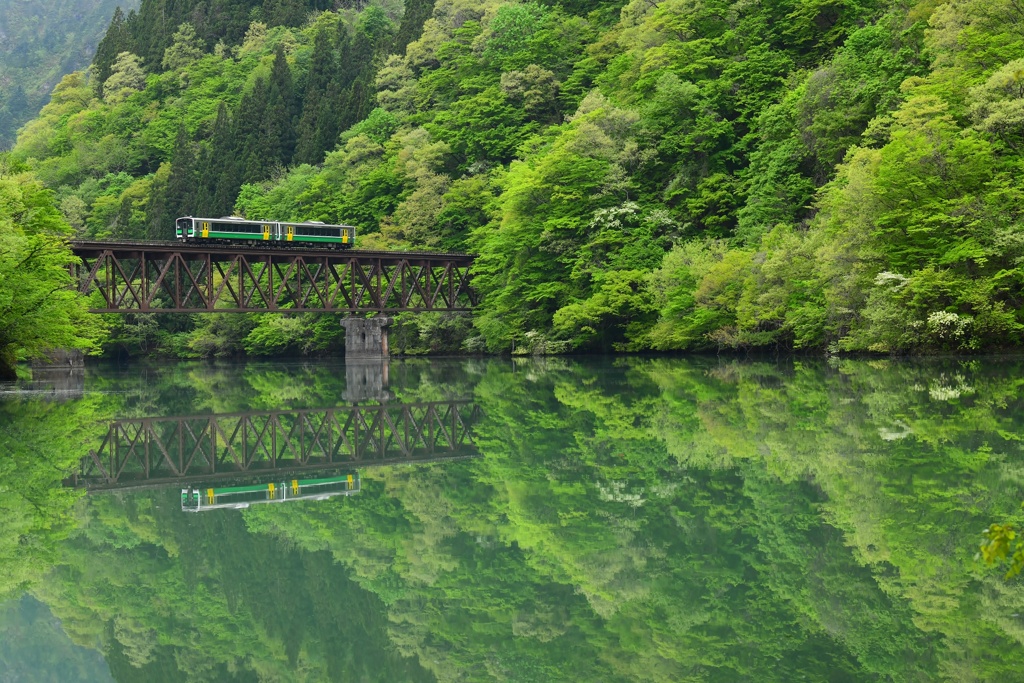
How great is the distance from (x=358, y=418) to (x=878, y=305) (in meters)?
18.5

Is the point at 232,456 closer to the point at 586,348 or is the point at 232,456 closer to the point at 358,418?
the point at 358,418

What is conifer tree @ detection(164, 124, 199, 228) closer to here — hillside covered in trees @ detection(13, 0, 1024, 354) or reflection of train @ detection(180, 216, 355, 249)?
hillside covered in trees @ detection(13, 0, 1024, 354)

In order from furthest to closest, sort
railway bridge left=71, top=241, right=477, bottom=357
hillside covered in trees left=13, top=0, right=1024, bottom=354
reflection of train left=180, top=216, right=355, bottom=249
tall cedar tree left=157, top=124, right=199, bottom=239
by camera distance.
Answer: tall cedar tree left=157, top=124, right=199, bottom=239
reflection of train left=180, top=216, right=355, bottom=249
railway bridge left=71, top=241, right=477, bottom=357
hillside covered in trees left=13, top=0, right=1024, bottom=354

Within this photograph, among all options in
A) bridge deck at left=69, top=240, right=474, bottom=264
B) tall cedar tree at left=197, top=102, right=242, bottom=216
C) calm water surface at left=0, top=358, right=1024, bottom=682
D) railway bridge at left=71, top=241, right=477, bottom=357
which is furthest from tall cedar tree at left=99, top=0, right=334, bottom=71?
calm water surface at left=0, top=358, right=1024, bottom=682

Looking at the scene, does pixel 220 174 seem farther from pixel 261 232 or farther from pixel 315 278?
pixel 261 232

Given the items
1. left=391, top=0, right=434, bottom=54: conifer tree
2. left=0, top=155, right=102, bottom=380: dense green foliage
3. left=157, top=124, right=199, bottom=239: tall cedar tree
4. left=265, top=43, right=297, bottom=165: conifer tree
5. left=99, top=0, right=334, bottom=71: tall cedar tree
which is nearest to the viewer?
left=0, top=155, right=102, bottom=380: dense green foliage

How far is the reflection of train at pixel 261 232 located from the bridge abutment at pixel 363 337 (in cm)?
440

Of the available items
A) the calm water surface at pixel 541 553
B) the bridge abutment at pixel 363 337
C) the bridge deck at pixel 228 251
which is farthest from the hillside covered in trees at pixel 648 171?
the calm water surface at pixel 541 553

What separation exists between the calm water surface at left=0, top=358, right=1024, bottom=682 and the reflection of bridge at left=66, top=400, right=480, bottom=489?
0.13m

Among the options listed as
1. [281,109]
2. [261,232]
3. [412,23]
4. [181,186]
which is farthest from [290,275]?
[412,23]

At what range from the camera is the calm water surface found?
6746mm

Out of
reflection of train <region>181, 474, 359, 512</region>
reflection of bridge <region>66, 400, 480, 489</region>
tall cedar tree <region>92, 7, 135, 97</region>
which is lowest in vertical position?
reflection of bridge <region>66, 400, 480, 489</region>

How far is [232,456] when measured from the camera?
18.0 metres

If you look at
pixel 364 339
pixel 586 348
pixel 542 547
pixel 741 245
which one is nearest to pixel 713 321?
pixel 741 245
